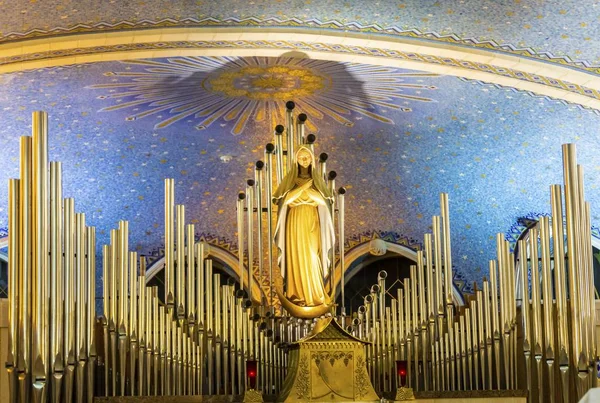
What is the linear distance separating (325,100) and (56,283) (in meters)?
5.05

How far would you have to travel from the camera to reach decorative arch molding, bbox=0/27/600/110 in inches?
475

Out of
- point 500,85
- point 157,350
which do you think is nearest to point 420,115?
point 500,85

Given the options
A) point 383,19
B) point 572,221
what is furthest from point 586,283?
point 383,19

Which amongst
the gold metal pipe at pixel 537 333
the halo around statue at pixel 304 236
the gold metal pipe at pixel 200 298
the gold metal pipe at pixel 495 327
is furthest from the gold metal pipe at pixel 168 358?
the gold metal pipe at pixel 537 333

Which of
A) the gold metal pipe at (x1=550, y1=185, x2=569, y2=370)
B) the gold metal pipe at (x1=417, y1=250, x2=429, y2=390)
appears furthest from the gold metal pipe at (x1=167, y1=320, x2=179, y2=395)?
the gold metal pipe at (x1=550, y1=185, x2=569, y2=370)

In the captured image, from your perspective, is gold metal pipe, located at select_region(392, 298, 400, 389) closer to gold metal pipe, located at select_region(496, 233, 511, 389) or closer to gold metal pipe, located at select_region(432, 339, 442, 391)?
gold metal pipe, located at select_region(432, 339, 442, 391)

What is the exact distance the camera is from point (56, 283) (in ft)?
37.7

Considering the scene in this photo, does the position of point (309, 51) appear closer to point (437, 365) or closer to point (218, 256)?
point (437, 365)

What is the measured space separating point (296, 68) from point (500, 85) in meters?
2.57

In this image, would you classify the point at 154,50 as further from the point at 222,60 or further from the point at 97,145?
the point at 97,145

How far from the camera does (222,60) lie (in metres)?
13.5

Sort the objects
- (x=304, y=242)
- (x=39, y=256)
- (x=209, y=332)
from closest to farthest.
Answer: (x=39, y=256) < (x=304, y=242) < (x=209, y=332)

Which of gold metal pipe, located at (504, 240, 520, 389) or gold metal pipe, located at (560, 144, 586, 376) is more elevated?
gold metal pipe, located at (560, 144, 586, 376)

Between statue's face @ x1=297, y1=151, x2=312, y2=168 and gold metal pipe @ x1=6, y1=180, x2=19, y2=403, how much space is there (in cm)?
309
